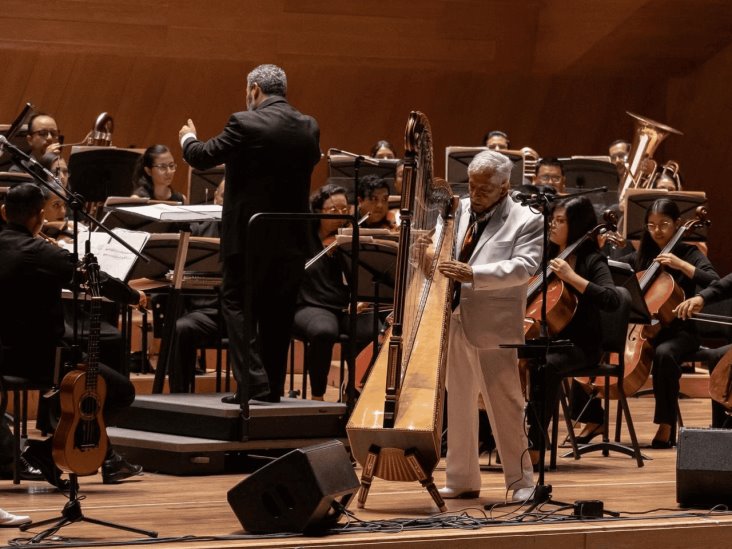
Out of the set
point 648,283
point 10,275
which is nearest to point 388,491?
point 10,275

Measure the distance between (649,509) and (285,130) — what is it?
77.9 inches

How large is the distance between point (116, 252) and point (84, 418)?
4.09 feet

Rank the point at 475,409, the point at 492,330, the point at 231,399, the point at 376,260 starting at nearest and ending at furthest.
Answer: the point at 492,330 → the point at 475,409 → the point at 231,399 → the point at 376,260

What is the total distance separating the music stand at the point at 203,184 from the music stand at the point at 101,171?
835 millimetres

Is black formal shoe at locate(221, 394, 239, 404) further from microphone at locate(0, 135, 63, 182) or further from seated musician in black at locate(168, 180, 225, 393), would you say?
microphone at locate(0, 135, 63, 182)

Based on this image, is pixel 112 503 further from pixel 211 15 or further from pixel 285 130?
pixel 211 15

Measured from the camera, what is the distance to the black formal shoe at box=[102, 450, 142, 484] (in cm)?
507

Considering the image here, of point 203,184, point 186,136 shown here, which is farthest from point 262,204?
point 203,184

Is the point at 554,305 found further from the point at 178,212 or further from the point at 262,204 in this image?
the point at 178,212

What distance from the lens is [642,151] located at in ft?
31.5

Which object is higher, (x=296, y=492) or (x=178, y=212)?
(x=178, y=212)

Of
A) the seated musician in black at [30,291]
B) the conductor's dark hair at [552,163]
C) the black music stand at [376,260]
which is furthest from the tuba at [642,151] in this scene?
the seated musician in black at [30,291]

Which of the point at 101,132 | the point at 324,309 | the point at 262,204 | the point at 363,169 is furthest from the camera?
the point at 101,132

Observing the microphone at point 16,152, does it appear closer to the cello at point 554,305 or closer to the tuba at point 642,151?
the cello at point 554,305
